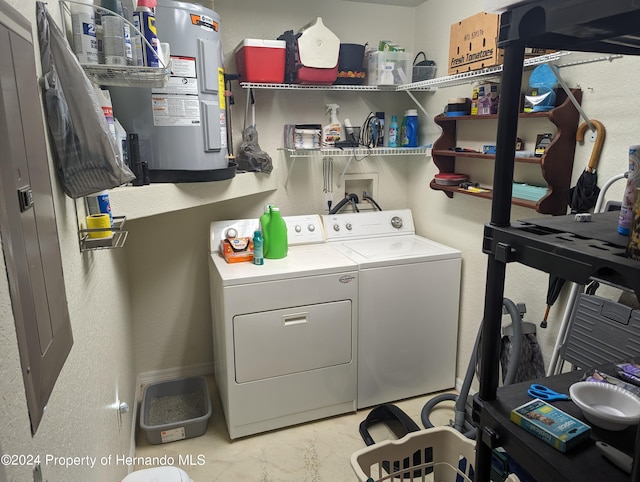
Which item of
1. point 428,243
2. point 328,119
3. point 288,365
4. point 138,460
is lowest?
point 138,460

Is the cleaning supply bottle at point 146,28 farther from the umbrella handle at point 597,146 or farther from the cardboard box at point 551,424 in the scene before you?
the umbrella handle at point 597,146

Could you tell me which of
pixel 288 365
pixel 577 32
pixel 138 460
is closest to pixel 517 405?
pixel 577 32

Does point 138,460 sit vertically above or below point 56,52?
below

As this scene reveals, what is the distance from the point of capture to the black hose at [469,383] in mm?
2004

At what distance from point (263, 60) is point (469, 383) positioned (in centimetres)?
206

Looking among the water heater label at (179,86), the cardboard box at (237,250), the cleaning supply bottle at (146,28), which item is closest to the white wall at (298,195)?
the cardboard box at (237,250)

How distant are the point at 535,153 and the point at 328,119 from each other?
4.37 feet

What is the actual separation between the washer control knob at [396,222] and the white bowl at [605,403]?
216 centimetres

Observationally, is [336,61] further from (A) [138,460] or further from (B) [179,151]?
(A) [138,460]

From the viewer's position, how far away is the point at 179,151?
197cm

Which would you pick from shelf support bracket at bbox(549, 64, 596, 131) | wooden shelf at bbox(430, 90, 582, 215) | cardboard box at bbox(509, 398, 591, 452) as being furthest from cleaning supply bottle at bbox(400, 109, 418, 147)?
cardboard box at bbox(509, 398, 591, 452)

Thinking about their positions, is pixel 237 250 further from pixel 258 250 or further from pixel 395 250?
pixel 395 250

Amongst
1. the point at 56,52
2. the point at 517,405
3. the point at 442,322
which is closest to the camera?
the point at 517,405

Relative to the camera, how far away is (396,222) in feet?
10.1
